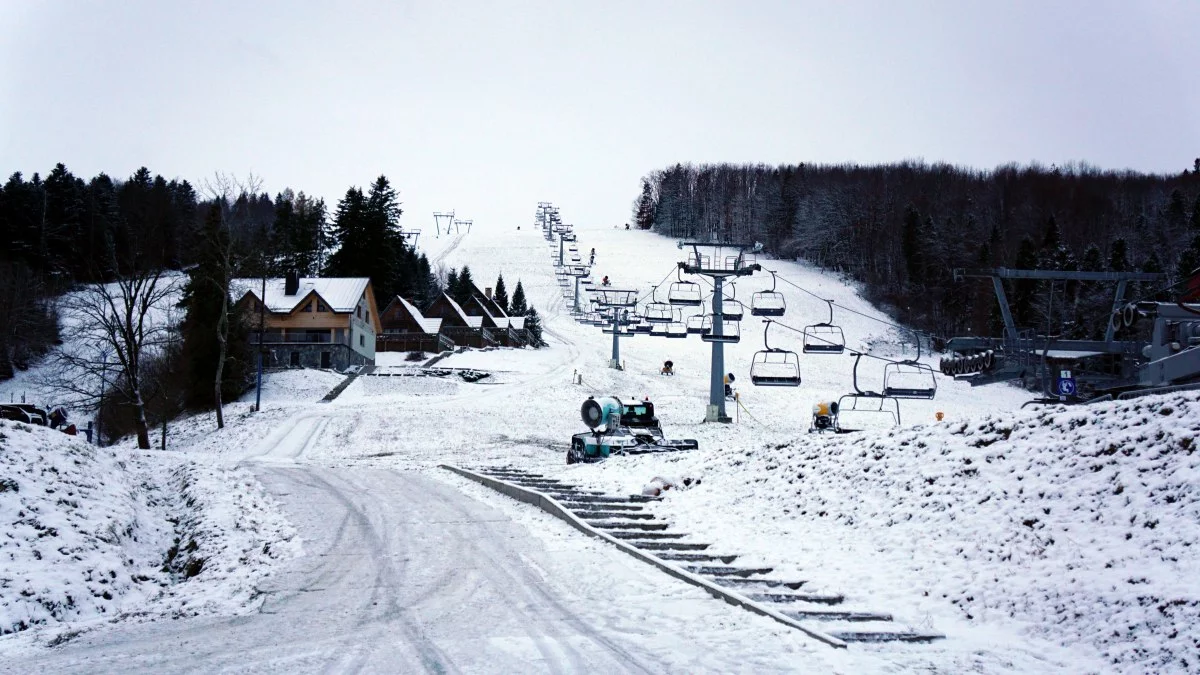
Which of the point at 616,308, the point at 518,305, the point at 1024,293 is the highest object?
the point at 1024,293

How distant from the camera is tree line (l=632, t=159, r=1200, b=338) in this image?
92625 millimetres

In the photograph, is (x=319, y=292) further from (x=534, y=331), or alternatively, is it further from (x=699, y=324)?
(x=699, y=324)

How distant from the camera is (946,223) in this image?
417ft

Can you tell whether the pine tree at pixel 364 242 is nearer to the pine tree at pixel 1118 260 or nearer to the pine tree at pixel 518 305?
A: the pine tree at pixel 518 305

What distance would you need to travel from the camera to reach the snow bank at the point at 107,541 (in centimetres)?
1205

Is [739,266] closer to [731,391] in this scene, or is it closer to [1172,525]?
[731,391]

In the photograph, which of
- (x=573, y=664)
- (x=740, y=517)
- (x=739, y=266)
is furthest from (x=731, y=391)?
(x=573, y=664)

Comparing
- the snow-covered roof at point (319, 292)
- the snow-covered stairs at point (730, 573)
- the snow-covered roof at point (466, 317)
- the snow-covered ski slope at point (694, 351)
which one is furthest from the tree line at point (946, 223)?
the snow-covered stairs at point (730, 573)

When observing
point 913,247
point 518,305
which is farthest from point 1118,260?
point 518,305

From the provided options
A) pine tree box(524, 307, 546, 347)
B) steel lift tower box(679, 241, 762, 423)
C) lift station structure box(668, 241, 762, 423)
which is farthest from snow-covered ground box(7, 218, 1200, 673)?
pine tree box(524, 307, 546, 347)

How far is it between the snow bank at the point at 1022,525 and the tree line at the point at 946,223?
56.3m

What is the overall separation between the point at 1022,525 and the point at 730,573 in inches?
160

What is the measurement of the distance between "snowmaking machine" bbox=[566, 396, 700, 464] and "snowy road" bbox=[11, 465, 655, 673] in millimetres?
10720

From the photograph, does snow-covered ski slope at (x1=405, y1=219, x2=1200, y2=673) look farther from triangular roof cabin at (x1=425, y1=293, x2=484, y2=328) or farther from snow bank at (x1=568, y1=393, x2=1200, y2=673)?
triangular roof cabin at (x1=425, y1=293, x2=484, y2=328)
